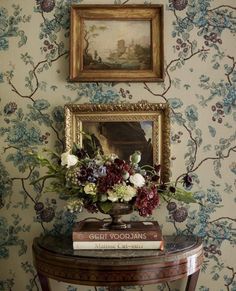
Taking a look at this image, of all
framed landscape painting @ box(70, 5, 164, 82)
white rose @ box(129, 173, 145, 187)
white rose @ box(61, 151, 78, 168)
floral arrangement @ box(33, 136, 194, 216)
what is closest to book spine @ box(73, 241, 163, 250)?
floral arrangement @ box(33, 136, 194, 216)

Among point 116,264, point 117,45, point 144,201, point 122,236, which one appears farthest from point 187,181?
point 117,45

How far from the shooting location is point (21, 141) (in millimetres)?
2211

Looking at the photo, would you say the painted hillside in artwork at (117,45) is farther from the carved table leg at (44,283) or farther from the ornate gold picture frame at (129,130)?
the carved table leg at (44,283)

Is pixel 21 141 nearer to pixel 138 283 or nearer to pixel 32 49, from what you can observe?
pixel 32 49

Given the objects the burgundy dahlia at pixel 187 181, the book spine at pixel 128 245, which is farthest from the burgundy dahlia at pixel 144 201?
the burgundy dahlia at pixel 187 181

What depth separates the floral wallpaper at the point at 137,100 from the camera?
221cm

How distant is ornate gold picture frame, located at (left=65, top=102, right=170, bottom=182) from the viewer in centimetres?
217

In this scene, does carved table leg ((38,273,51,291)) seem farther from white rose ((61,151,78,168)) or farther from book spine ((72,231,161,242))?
white rose ((61,151,78,168))

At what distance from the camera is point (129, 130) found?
218cm

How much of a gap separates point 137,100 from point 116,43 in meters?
0.32

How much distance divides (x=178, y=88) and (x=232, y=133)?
0.37 m

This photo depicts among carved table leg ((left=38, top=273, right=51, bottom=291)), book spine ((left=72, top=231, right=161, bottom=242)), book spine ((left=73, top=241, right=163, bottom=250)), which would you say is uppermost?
book spine ((left=72, top=231, right=161, bottom=242))

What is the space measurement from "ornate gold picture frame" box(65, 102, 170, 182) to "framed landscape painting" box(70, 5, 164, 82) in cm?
17

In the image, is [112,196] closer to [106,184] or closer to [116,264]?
[106,184]
